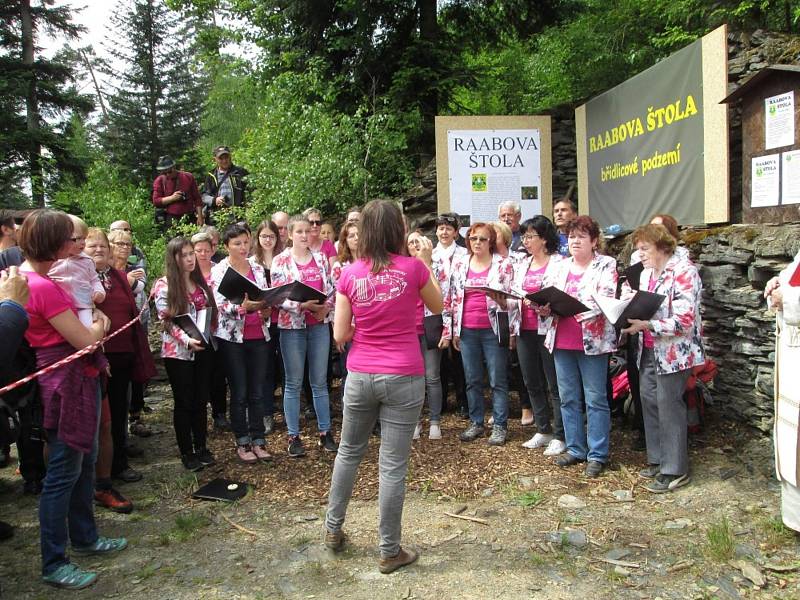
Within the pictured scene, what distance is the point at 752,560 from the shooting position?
371 centimetres

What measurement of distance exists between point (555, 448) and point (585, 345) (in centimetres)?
111

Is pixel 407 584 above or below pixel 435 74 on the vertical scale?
below

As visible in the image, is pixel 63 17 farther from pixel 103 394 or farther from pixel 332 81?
pixel 103 394

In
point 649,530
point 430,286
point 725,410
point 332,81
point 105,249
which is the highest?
point 332,81

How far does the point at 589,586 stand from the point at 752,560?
1041mm

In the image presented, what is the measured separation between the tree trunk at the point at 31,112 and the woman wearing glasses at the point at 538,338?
11875 mm

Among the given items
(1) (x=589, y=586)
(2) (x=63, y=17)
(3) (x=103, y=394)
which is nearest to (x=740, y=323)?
(1) (x=589, y=586)

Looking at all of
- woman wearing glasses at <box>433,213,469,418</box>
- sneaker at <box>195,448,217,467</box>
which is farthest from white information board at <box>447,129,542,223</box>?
sneaker at <box>195,448,217,467</box>

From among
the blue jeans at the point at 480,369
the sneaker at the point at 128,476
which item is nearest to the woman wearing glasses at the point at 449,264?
the blue jeans at the point at 480,369

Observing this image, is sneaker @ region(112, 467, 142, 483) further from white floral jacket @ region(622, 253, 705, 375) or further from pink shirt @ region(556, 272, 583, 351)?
white floral jacket @ region(622, 253, 705, 375)

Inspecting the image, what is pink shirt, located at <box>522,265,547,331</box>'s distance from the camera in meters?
5.72

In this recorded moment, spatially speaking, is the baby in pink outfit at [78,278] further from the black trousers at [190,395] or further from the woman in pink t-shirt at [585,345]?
the woman in pink t-shirt at [585,345]

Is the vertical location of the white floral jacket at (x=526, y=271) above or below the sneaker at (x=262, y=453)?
above

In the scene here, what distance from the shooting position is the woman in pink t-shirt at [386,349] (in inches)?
139
